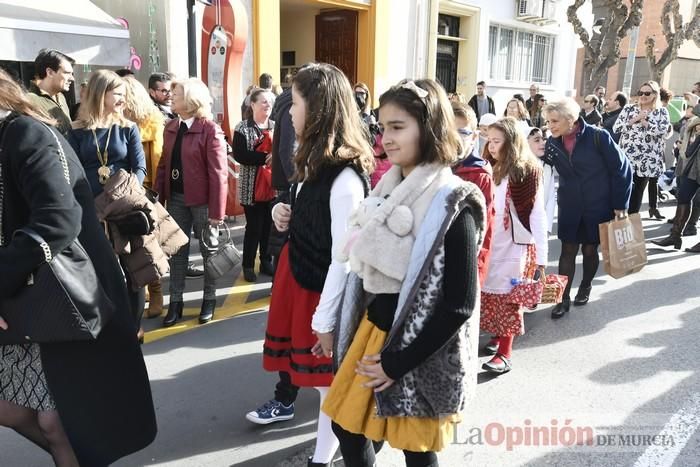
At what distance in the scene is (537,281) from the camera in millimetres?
3957

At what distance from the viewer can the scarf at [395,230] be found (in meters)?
1.78

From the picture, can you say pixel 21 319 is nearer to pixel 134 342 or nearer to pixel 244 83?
pixel 134 342

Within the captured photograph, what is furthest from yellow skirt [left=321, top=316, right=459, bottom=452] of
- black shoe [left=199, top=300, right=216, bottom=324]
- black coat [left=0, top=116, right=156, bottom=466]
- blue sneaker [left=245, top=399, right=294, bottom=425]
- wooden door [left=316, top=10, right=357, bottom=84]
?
wooden door [left=316, top=10, right=357, bottom=84]

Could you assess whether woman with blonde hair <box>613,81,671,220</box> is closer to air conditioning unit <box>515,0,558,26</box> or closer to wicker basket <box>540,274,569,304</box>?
wicker basket <box>540,274,569,304</box>

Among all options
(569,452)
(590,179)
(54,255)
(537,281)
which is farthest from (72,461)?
(590,179)

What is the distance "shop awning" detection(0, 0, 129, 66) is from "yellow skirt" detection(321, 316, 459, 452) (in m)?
5.91

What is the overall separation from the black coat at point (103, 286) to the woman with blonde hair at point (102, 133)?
160 cm

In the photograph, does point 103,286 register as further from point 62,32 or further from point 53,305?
point 62,32

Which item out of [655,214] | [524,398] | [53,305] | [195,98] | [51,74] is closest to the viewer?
[53,305]

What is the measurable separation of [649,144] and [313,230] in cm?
706

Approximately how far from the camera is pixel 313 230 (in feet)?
7.76

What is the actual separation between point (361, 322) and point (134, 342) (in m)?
0.89

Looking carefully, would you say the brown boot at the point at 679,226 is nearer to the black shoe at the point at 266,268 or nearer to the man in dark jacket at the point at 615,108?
the man in dark jacket at the point at 615,108

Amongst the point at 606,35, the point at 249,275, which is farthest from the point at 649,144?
the point at 606,35
